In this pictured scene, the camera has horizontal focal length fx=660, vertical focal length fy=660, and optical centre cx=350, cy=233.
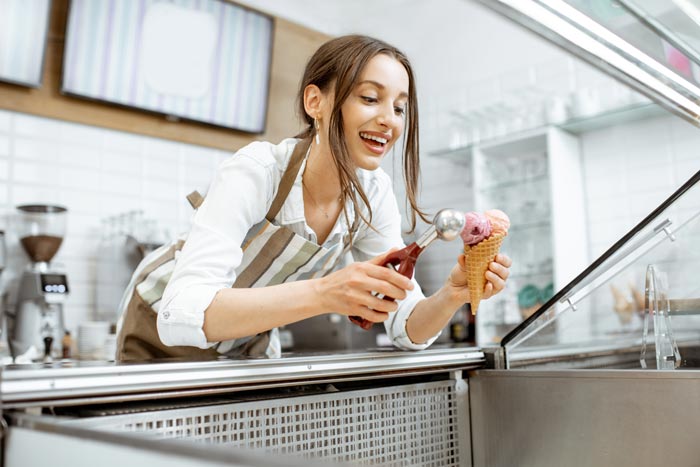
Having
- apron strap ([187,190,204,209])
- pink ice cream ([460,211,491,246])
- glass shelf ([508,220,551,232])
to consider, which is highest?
glass shelf ([508,220,551,232])

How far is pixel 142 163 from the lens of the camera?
312 centimetres

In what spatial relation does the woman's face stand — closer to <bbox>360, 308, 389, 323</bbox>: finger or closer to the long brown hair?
the long brown hair

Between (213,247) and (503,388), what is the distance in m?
0.47

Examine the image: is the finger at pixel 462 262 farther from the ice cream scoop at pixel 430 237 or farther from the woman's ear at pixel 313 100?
the woman's ear at pixel 313 100

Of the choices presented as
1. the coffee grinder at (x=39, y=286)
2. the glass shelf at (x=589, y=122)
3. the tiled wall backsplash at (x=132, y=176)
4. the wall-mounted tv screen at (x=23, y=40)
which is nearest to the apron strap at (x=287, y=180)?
the coffee grinder at (x=39, y=286)

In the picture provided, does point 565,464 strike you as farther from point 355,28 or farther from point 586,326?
point 355,28

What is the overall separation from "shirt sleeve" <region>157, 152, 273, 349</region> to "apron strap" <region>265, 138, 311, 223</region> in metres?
0.02

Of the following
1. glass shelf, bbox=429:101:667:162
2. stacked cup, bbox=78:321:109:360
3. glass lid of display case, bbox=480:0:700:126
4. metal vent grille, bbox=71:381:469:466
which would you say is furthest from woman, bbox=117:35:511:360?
glass shelf, bbox=429:101:667:162

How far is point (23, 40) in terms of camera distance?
2.68 metres

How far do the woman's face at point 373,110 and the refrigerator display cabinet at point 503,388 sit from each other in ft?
0.86

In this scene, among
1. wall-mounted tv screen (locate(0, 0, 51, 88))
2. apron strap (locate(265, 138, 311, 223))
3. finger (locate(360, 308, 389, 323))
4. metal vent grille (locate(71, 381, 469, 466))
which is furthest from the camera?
wall-mounted tv screen (locate(0, 0, 51, 88))

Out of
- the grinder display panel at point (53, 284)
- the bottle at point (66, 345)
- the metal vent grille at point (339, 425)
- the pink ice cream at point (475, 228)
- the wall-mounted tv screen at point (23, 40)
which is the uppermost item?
the wall-mounted tv screen at point (23, 40)

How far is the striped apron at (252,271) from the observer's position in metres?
1.07

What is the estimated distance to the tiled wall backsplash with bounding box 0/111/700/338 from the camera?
2.74 metres
